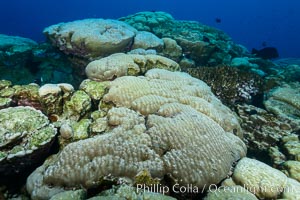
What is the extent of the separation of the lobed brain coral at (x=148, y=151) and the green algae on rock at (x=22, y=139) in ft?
0.82

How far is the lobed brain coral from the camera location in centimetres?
341

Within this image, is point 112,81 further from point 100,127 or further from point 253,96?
point 253,96

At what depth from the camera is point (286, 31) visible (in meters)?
134

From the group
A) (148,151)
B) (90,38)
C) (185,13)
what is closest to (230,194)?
(148,151)

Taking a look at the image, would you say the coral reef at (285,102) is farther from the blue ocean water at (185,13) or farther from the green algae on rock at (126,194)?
the blue ocean water at (185,13)

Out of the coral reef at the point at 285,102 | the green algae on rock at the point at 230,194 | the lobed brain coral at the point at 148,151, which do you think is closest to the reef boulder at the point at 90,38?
the lobed brain coral at the point at 148,151

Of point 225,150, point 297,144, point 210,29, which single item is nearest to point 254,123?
point 297,144

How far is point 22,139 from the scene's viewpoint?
147 inches

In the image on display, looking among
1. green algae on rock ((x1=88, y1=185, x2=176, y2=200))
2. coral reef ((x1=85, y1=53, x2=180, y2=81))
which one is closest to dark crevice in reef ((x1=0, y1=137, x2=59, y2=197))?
green algae on rock ((x1=88, y1=185, x2=176, y2=200))

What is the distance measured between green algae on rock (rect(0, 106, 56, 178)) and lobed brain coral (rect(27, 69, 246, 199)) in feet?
0.82

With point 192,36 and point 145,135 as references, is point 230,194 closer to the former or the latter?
point 145,135

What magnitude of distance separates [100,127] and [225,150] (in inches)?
79.4

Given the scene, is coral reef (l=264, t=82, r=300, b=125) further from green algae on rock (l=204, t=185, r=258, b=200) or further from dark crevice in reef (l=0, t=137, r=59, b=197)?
dark crevice in reef (l=0, t=137, r=59, b=197)

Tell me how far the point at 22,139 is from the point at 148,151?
1.84 metres
